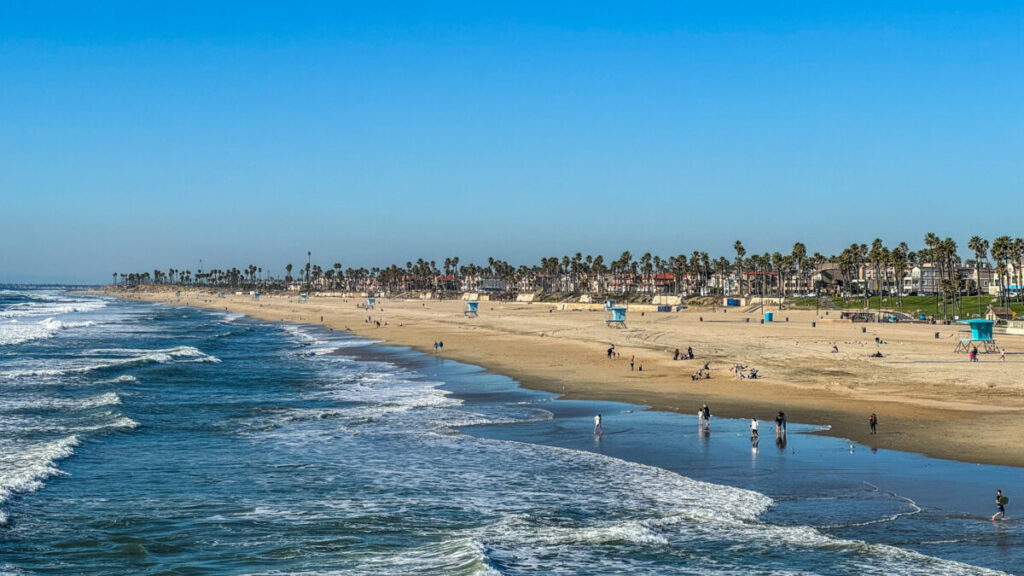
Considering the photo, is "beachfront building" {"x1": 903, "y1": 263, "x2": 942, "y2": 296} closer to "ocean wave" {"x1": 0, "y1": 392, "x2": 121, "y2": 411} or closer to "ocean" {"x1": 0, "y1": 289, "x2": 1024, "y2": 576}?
"ocean" {"x1": 0, "y1": 289, "x2": 1024, "y2": 576}

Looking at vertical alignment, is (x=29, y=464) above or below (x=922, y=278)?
below

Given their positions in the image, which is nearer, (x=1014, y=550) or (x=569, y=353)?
(x=1014, y=550)

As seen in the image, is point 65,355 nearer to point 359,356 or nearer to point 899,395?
point 359,356

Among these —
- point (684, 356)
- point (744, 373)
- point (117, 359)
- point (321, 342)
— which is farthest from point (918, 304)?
point (117, 359)

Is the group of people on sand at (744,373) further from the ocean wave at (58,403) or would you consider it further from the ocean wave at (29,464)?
the ocean wave at (29,464)

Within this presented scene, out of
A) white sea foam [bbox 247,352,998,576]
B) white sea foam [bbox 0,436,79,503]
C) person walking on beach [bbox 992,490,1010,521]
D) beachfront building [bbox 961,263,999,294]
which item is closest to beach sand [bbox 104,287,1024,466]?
person walking on beach [bbox 992,490,1010,521]

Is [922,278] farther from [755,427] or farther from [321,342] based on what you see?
[755,427]

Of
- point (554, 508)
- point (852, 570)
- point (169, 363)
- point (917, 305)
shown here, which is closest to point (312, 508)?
point (554, 508)

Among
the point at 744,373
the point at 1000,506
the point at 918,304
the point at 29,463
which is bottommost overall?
the point at 29,463
